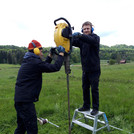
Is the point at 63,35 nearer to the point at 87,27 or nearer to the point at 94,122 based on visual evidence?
the point at 87,27

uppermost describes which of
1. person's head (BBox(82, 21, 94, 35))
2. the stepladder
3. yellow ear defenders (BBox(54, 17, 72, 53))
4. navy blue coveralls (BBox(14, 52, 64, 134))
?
person's head (BBox(82, 21, 94, 35))

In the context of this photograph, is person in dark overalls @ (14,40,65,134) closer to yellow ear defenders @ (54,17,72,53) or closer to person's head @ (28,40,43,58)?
person's head @ (28,40,43,58)

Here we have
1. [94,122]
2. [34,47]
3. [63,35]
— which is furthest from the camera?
[94,122]

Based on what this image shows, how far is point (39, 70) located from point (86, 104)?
2.00 meters

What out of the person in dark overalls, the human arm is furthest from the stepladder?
the human arm

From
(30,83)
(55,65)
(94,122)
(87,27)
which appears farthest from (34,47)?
(94,122)

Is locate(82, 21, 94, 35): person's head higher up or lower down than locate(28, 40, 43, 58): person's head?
higher up

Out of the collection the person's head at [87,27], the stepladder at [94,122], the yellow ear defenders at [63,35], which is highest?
the person's head at [87,27]

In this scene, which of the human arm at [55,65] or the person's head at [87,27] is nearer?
the human arm at [55,65]

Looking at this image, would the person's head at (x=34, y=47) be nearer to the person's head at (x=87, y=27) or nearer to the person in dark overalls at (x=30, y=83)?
the person in dark overalls at (x=30, y=83)

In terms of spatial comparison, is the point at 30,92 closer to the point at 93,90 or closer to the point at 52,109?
the point at 93,90

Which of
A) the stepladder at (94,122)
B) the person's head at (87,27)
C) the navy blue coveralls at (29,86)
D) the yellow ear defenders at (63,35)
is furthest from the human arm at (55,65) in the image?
the stepladder at (94,122)

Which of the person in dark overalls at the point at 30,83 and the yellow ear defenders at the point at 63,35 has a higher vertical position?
the yellow ear defenders at the point at 63,35

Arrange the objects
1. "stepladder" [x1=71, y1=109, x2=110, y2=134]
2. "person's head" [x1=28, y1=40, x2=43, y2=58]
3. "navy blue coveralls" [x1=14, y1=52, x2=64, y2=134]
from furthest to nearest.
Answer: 1. "stepladder" [x1=71, y1=109, x2=110, y2=134]
2. "person's head" [x1=28, y1=40, x2=43, y2=58]
3. "navy blue coveralls" [x1=14, y1=52, x2=64, y2=134]
